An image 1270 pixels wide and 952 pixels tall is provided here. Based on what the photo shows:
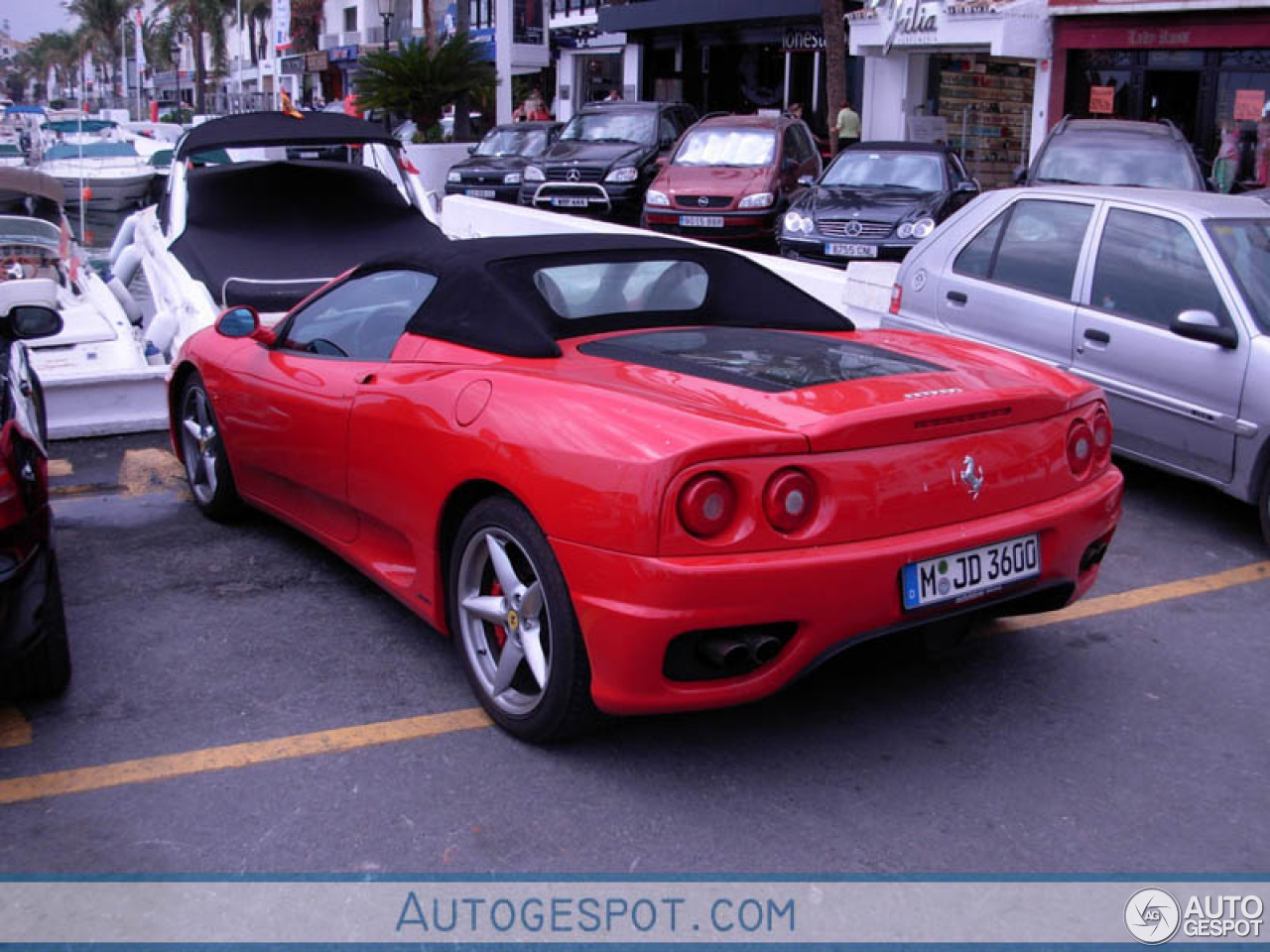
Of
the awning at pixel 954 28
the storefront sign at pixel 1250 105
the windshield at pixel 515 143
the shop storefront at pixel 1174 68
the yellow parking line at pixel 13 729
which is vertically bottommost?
the yellow parking line at pixel 13 729

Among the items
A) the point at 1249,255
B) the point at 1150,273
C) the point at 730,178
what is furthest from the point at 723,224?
the point at 1249,255

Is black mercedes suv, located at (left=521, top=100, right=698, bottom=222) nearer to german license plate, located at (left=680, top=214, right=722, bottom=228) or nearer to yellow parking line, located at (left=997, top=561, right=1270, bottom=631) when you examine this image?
german license plate, located at (left=680, top=214, right=722, bottom=228)

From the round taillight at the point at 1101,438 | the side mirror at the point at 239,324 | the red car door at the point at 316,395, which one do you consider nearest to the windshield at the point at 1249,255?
the round taillight at the point at 1101,438

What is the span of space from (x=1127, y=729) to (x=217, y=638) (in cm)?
294

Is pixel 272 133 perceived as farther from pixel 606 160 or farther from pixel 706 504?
pixel 606 160

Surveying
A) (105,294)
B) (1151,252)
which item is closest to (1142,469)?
(1151,252)

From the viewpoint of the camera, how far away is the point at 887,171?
14.3 meters

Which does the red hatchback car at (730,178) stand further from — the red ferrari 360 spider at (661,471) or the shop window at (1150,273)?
the red ferrari 360 spider at (661,471)

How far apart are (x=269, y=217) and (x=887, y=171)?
719cm

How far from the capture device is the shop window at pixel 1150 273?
6062 millimetres

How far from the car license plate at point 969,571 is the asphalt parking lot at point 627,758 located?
1.11 feet

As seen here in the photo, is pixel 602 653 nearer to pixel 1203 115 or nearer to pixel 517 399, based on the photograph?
pixel 517 399

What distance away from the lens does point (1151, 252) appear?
6336 mm

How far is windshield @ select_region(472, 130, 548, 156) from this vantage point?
21641 mm
